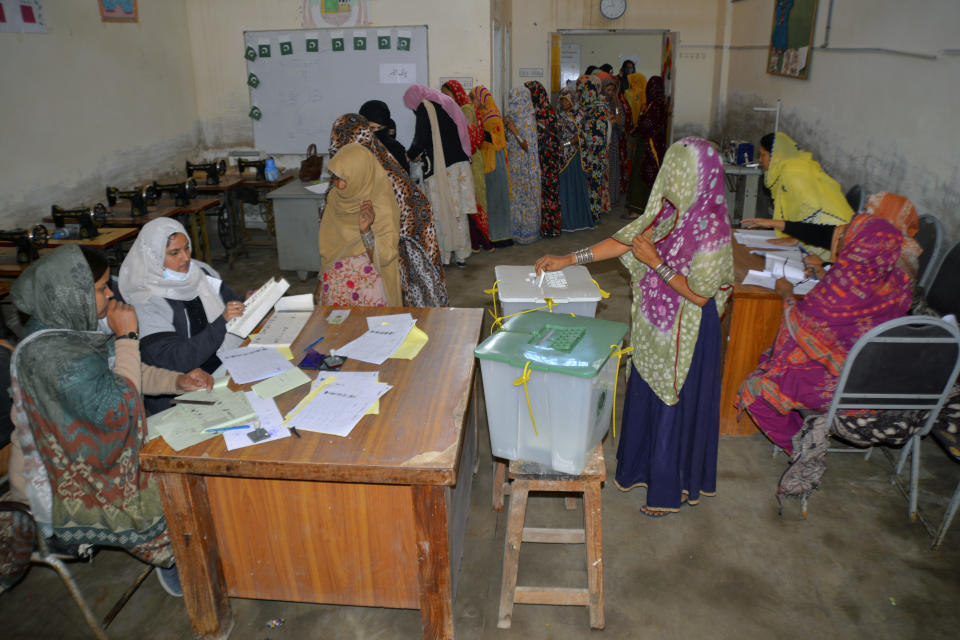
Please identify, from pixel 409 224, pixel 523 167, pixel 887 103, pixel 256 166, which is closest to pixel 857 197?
pixel 887 103

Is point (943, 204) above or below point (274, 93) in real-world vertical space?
below

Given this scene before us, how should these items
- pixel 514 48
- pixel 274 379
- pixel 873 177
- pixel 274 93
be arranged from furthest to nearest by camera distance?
pixel 514 48
pixel 274 93
pixel 873 177
pixel 274 379

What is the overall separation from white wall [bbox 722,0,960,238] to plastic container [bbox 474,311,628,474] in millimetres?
2705

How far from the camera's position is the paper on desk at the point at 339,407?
79.4 inches

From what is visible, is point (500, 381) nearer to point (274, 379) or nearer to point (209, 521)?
point (274, 379)

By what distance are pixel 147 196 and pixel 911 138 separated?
5.59m

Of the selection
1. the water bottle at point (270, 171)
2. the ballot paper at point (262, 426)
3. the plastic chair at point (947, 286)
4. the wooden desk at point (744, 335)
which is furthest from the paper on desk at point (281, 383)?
the water bottle at point (270, 171)

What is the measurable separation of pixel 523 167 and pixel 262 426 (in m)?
5.21

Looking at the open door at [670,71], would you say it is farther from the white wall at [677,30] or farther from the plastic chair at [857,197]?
the plastic chair at [857,197]

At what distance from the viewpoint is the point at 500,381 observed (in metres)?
1.96

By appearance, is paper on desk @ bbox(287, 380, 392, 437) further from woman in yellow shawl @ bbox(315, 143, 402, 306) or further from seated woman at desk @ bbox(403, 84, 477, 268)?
seated woman at desk @ bbox(403, 84, 477, 268)

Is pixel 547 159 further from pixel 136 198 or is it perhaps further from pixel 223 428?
pixel 223 428

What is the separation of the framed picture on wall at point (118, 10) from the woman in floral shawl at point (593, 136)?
452cm

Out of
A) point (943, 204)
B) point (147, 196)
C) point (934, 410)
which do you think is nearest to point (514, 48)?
point (147, 196)
